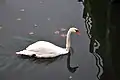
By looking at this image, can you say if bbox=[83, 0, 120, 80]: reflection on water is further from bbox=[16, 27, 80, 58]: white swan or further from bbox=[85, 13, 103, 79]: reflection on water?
bbox=[16, 27, 80, 58]: white swan

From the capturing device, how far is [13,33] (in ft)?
11.9

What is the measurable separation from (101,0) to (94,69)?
178 centimetres

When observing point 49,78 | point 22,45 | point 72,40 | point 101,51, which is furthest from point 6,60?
point 101,51

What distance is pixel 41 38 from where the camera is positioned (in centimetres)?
353

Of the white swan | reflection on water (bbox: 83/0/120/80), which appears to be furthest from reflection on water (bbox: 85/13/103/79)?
the white swan

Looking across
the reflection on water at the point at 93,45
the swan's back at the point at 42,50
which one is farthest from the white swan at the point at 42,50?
the reflection on water at the point at 93,45

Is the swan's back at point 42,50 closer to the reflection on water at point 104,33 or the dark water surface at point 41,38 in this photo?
the dark water surface at point 41,38

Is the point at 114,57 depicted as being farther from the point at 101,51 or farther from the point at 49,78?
the point at 49,78

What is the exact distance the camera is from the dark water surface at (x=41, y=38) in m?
2.98

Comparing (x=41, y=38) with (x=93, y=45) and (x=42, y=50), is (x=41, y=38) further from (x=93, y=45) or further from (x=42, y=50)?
(x=93, y=45)

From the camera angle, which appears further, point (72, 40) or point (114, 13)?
point (114, 13)

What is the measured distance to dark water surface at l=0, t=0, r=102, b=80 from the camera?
298 centimetres

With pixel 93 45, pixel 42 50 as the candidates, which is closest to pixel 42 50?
pixel 42 50

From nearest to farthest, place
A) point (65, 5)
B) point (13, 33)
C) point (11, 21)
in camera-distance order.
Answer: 1. point (13, 33)
2. point (11, 21)
3. point (65, 5)
